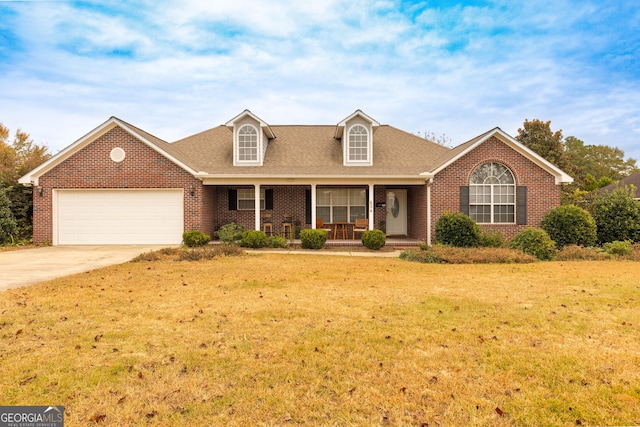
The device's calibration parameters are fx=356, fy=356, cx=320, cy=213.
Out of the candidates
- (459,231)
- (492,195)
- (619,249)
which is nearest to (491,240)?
(459,231)

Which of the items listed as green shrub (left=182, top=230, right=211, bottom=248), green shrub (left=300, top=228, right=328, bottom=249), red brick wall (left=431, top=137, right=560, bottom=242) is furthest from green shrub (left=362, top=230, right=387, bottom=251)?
green shrub (left=182, top=230, right=211, bottom=248)

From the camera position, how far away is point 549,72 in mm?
17750

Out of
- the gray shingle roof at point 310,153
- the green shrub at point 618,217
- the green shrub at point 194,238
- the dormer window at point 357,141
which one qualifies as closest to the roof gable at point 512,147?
the gray shingle roof at point 310,153

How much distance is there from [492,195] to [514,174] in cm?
121

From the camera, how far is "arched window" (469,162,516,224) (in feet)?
48.5

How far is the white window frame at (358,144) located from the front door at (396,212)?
8.14 feet

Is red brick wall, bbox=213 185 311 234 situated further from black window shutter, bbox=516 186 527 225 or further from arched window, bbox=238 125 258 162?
black window shutter, bbox=516 186 527 225

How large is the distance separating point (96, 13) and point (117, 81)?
7174 millimetres

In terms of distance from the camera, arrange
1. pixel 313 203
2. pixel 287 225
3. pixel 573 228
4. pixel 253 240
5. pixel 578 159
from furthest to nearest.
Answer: pixel 578 159
pixel 287 225
pixel 313 203
pixel 253 240
pixel 573 228

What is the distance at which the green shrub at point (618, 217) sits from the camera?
45.1 ft

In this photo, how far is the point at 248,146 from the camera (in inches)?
635

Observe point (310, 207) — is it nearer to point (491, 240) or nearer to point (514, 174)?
point (491, 240)

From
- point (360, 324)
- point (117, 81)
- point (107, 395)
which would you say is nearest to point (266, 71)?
point (117, 81)

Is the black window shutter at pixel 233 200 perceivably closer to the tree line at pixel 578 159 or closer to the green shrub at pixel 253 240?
the green shrub at pixel 253 240
